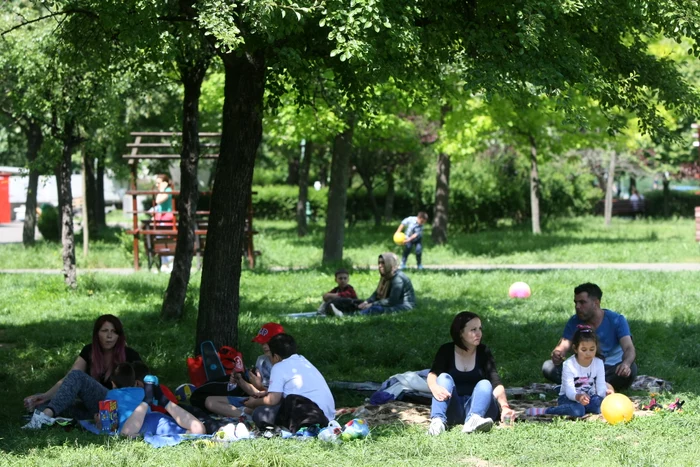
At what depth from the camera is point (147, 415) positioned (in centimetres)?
734

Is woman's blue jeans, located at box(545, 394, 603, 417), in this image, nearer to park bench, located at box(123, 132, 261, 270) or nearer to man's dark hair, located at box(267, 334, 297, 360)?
man's dark hair, located at box(267, 334, 297, 360)

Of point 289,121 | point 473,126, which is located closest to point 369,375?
point 289,121

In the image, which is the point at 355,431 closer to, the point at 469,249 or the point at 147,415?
the point at 147,415

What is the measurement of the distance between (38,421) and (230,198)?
295 centimetres

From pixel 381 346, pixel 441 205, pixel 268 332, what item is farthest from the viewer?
pixel 441 205

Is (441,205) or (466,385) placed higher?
(441,205)

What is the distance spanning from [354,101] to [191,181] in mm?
3180

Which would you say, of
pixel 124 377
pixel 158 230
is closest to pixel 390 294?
pixel 124 377

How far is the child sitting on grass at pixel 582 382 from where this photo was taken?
308 inches

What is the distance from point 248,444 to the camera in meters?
6.76

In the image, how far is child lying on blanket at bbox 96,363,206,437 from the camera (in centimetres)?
726

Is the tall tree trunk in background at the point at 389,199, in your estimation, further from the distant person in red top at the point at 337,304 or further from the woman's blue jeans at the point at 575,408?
the woman's blue jeans at the point at 575,408

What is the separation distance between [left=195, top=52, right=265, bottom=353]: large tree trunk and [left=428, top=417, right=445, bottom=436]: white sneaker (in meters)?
3.02

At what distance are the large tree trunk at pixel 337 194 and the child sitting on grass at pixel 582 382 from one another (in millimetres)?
12118
